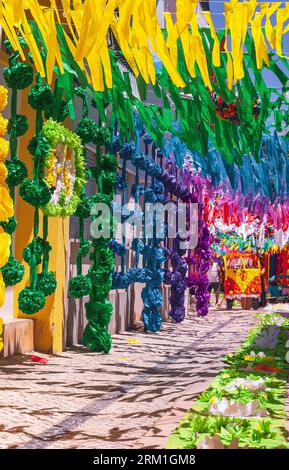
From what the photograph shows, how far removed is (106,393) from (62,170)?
7.86 feet

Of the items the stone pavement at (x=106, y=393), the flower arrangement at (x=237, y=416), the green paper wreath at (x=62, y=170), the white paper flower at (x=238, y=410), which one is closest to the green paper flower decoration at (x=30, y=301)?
the stone pavement at (x=106, y=393)

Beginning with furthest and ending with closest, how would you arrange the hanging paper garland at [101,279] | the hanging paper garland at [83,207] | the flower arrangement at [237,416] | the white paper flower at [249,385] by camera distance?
the hanging paper garland at [101,279], the hanging paper garland at [83,207], the white paper flower at [249,385], the flower arrangement at [237,416]

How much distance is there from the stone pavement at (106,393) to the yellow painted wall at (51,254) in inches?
11.6

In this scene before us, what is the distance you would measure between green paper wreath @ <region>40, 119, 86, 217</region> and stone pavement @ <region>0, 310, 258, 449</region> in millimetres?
1568

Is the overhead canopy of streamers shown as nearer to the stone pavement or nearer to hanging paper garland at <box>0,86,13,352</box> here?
hanging paper garland at <box>0,86,13,352</box>

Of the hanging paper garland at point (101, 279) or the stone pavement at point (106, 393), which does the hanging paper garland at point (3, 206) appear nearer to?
the stone pavement at point (106, 393)

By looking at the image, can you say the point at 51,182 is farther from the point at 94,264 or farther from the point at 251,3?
the point at 251,3

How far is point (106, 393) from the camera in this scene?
17.6 ft

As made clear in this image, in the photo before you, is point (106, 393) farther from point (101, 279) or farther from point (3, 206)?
point (101, 279)

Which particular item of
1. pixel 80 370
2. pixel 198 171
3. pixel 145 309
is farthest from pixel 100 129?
pixel 198 171

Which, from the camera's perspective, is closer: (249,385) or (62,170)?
(249,385)

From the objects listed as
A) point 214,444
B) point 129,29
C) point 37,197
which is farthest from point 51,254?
Answer: point 129,29

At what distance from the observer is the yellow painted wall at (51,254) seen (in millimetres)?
7750

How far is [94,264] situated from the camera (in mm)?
7953
